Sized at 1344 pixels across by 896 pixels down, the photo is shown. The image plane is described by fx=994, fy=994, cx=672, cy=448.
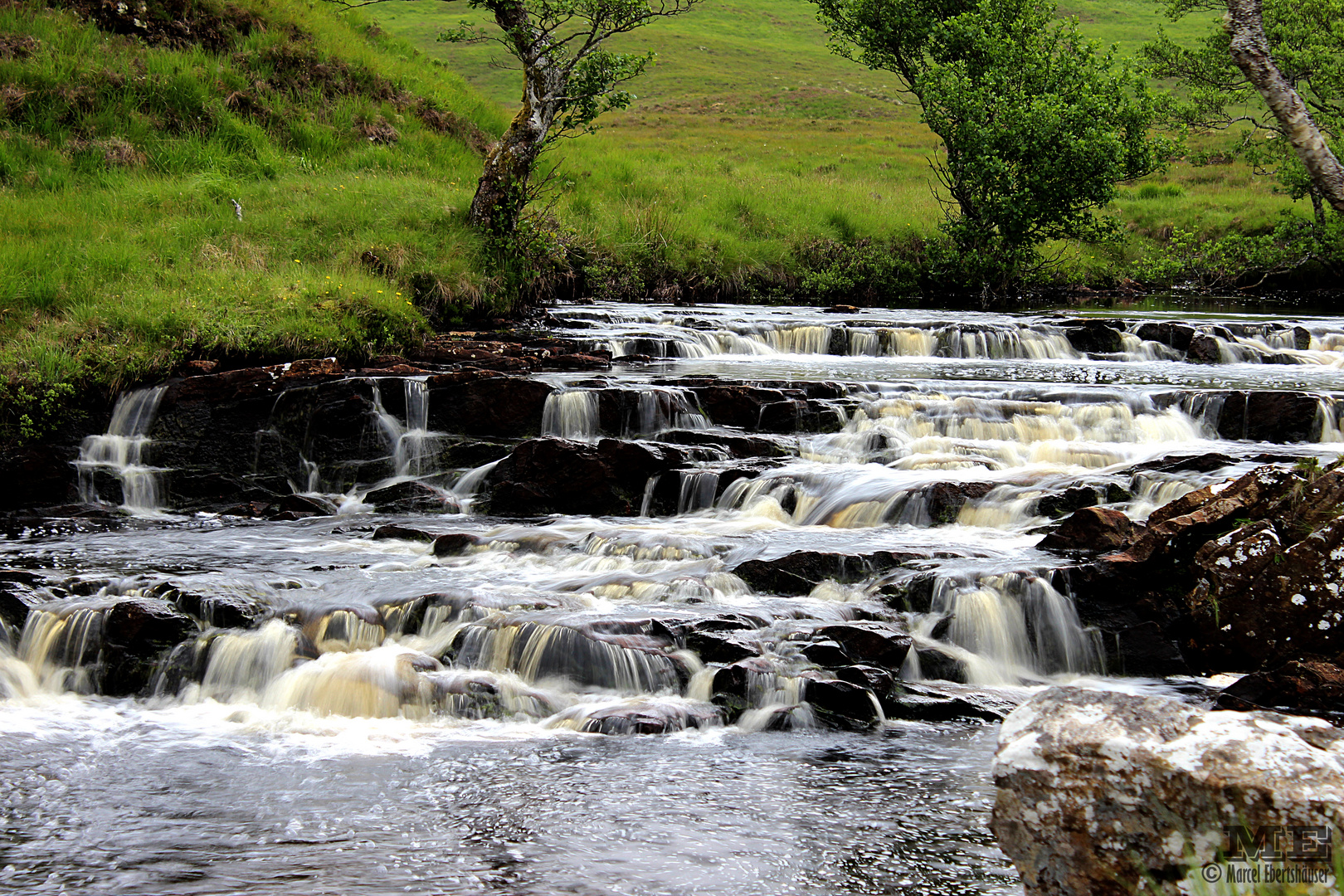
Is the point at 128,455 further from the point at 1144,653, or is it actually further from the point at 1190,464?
the point at 1190,464

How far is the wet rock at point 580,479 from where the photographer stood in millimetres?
10359

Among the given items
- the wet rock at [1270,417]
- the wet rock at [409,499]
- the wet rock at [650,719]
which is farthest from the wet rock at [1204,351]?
the wet rock at [650,719]

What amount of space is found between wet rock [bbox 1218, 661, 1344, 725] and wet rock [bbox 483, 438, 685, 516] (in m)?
5.90

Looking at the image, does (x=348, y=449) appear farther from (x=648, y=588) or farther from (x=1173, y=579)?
(x=1173, y=579)

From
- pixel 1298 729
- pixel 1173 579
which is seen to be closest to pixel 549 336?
pixel 1173 579

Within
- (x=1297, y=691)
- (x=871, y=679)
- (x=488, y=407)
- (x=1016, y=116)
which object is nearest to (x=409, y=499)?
(x=488, y=407)

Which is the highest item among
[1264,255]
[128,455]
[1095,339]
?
[1264,255]

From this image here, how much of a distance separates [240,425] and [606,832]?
8447 millimetres

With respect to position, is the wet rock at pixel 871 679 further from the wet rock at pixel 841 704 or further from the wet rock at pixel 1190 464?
the wet rock at pixel 1190 464

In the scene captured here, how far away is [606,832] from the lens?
463cm

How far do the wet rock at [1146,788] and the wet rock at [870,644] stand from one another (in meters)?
3.34

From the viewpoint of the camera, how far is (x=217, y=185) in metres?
17.4

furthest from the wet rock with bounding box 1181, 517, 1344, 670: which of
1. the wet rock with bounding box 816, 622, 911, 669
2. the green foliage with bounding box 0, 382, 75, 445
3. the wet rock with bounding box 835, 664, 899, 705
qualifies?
the green foliage with bounding box 0, 382, 75, 445

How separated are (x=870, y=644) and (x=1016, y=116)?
59.8ft
